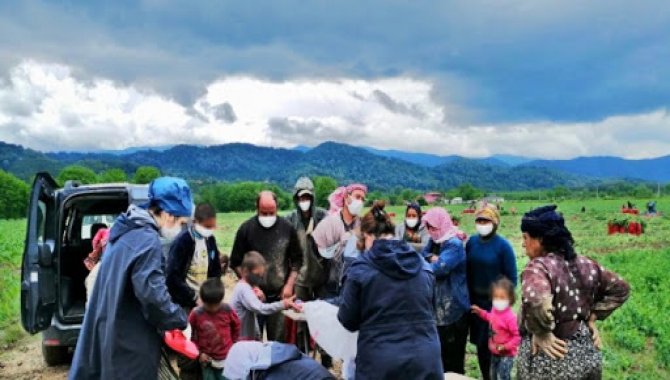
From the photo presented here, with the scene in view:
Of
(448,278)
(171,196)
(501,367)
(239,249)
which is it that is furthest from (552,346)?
(239,249)

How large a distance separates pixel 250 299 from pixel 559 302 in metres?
2.56

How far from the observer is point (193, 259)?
496 cm

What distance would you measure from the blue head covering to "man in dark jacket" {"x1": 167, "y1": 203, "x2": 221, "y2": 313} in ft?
4.49

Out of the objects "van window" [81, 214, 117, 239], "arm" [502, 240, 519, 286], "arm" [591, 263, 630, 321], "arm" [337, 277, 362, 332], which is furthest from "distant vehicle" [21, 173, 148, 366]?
"arm" [591, 263, 630, 321]

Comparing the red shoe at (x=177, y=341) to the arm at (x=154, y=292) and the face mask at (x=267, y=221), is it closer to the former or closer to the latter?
the arm at (x=154, y=292)

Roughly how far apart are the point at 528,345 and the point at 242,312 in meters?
2.52

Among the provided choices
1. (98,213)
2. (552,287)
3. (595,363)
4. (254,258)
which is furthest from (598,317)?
(98,213)

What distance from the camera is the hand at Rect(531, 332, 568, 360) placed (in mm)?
3092

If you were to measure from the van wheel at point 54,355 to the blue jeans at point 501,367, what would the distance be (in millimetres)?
5090

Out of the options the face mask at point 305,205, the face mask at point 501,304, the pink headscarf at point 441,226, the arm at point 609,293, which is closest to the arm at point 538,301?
the arm at point 609,293

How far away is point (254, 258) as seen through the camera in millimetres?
4773

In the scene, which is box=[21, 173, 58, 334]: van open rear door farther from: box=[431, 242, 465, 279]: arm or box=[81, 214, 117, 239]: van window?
box=[431, 242, 465, 279]: arm

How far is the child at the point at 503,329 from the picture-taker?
188 inches

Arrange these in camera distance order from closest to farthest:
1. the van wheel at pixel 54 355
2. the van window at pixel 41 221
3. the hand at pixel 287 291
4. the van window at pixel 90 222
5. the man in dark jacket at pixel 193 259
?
the man in dark jacket at pixel 193 259, the hand at pixel 287 291, the van window at pixel 41 221, the van wheel at pixel 54 355, the van window at pixel 90 222
